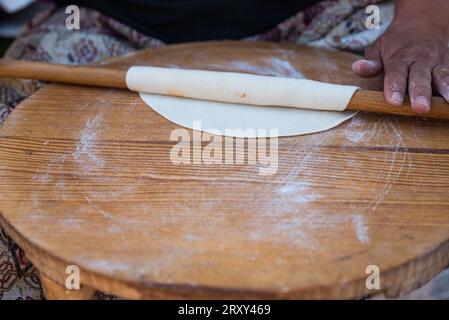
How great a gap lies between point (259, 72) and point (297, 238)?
55cm

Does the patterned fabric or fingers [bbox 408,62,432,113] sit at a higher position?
the patterned fabric

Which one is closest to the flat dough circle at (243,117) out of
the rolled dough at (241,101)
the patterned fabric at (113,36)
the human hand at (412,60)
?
the rolled dough at (241,101)

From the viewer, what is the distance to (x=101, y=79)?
3.45ft

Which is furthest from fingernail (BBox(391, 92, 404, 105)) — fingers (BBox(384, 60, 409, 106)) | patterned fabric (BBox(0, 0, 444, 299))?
patterned fabric (BBox(0, 0, 444, 299))

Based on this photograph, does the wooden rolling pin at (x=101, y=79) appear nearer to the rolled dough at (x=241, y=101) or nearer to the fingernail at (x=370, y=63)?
the rolled dough at (x=241, y=101)

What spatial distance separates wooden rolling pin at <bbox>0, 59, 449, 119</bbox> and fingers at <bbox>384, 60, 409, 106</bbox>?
0.4 inches

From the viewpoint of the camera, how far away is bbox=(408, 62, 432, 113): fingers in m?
0.90

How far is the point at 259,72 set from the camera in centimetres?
115

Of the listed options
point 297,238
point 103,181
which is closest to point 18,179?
point 103,181

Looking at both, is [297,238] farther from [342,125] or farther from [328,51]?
[328,51]

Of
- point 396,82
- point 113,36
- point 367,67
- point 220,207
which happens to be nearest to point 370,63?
point 367,67

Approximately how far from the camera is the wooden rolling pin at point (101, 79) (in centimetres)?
92

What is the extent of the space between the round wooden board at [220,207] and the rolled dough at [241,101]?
4cm

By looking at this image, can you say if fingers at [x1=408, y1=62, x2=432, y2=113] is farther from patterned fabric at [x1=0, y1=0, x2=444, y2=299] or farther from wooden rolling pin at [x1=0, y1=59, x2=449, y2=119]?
patterned fabric at [x1=0, y1=0, x2=444, y2=299]
